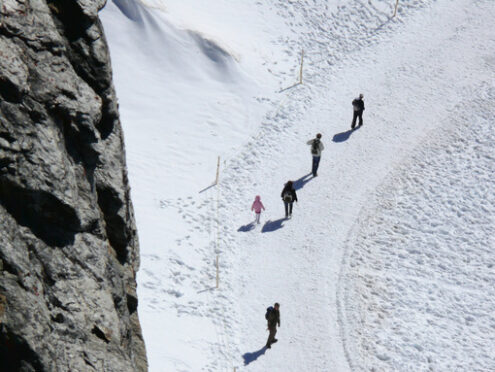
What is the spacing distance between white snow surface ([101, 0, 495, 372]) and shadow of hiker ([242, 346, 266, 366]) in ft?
0.15

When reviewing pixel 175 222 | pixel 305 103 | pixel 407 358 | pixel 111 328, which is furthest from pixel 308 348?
pixel 305 103

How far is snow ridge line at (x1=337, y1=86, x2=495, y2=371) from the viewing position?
2011 centimetres

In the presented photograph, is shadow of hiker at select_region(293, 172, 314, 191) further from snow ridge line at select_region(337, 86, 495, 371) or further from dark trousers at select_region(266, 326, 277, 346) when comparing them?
dark trousers at select_region(266, 326, 277, 346)

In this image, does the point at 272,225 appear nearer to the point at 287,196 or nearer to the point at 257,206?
the point at 257,206

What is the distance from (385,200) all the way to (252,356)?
8.92m

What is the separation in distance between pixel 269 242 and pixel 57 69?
1448 cm

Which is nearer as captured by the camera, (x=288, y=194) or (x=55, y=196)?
(x=55, y=196)

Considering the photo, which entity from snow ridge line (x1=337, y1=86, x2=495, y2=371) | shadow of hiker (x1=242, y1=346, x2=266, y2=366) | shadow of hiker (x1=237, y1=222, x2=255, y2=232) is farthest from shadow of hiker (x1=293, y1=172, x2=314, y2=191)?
shadow of hiker (x1=242, y1=346, x2=266, y2=366)

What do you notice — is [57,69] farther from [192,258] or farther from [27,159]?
[192,258]

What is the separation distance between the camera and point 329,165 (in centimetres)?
2700

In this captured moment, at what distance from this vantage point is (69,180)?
383 inches

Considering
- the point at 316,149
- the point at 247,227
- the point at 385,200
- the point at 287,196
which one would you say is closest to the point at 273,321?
the point at 287,196

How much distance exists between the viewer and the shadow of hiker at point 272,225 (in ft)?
79.2

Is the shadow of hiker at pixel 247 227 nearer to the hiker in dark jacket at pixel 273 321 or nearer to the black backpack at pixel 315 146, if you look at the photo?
the black backpack at pixel 315 146
